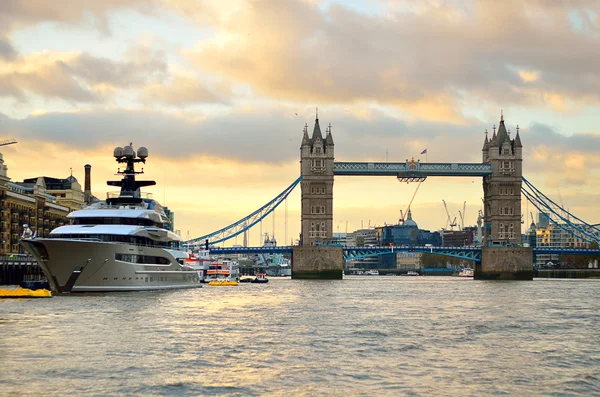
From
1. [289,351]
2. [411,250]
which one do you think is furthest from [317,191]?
[289,351]

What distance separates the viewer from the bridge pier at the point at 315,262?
5812 inches

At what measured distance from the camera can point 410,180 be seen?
508ft

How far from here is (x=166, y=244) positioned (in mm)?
85938

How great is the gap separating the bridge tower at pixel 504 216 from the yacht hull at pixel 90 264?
292 ft

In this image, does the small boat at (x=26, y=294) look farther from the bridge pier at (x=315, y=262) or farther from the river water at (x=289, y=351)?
the bridge pier at (x=315, y=262)

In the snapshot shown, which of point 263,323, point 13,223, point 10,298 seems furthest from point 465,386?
point 13,223

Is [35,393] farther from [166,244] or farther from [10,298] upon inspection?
[166,244]

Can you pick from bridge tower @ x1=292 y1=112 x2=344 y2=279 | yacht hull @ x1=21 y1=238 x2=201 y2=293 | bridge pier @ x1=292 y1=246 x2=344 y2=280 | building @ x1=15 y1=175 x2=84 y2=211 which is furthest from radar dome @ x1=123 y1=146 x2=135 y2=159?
building @ x1=15 y1=175 x2=84 y2=211

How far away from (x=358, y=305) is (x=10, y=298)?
26930mm

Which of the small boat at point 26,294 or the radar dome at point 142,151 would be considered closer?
the small boat at point 26,294

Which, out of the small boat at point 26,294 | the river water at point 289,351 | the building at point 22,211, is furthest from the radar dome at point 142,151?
the building at point 22,211

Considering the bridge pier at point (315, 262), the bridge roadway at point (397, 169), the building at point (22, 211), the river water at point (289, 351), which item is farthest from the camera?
the bridge roadway at point (397, 169)

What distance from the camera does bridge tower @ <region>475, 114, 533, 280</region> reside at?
155 m

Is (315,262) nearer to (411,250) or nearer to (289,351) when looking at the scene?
(411,250)
